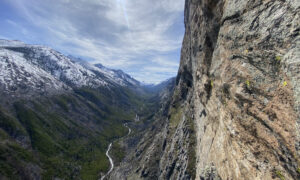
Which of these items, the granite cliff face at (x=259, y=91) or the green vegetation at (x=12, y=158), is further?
the green vegetation at (x=12, y=158)

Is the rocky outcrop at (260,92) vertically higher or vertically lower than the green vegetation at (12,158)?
higher

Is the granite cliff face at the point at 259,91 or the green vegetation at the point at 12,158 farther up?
the granite cliff face at the point at 259,91

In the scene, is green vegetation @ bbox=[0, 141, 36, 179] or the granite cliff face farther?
green vegetation @ bbox=[0, 141, 36, 179]

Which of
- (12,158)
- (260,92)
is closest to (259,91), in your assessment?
(260,92)

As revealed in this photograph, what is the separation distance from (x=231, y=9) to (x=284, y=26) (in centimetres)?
1185

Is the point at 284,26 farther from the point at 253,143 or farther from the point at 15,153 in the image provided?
the point at 15,153

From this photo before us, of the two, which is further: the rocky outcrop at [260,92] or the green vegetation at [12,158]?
the green vegetation at [12,158]

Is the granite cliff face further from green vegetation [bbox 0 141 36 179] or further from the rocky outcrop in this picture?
green vegetation [bbox 0 141 36 179]

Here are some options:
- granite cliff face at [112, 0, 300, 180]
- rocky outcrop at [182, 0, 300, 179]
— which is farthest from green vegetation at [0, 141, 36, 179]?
rocky outcrop at [182, 0, 300, 179]

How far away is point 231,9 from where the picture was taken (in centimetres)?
2420

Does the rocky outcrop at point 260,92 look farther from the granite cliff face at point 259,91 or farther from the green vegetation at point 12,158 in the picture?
the green vegetation at point 12,158

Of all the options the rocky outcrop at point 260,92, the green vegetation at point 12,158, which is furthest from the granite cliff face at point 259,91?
the green vegetation at point 12,158

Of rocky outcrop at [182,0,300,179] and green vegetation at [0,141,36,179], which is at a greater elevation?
rocky outcrop at [182,0,300,179]

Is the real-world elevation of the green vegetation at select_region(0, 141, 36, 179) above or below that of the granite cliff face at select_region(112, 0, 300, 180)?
below
